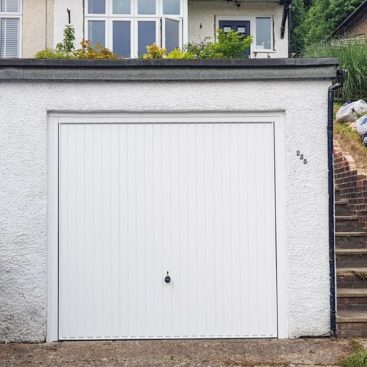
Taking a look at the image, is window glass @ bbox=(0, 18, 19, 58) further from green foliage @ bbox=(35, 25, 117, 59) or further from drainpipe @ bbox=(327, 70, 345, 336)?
drainpipe @ bbox=(327, 70, 345, 336)

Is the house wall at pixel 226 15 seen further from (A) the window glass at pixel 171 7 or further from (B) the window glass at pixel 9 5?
(B) the window glass at pixel 9 5

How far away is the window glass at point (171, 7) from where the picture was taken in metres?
15.6

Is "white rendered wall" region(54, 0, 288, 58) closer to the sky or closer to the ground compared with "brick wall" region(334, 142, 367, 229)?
closer to the sky

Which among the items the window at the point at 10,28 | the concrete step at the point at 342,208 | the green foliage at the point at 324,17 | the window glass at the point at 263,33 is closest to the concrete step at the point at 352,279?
the concrete step at the point at 342,208

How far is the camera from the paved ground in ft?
16.0

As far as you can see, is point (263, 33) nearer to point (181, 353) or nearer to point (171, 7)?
point (171, 7)

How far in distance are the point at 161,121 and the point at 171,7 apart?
35.7 feet

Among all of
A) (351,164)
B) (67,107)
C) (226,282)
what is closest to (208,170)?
(226,282)

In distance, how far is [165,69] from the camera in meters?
5.48

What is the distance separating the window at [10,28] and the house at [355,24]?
1482cm

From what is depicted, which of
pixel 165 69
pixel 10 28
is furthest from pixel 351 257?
pixel 10 28

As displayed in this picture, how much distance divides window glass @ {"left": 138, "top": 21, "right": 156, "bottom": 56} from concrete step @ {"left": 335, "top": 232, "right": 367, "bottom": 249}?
9910mm

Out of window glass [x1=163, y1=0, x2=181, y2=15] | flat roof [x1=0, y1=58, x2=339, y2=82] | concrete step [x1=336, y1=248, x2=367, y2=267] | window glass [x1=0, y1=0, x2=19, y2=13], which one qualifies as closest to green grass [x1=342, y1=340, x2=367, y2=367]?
concrete step [x1=336, y1=248, x2=367, y2=267]

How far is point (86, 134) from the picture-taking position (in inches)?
221
